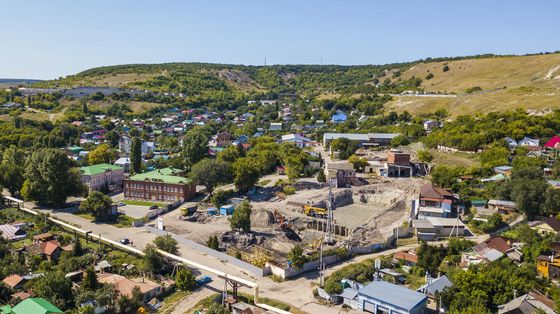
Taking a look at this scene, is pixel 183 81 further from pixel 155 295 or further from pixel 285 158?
pixel 155 295

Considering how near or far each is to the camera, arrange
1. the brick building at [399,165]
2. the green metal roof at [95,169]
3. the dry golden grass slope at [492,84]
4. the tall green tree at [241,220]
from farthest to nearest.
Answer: the dry golden grass slope at [492,84]
the brick building at [399,165]
the green metal roof at [95,169]
the tall green tree at [241,220]

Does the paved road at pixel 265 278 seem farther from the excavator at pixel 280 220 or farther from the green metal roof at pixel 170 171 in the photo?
the green metal roof at pixel 170 171

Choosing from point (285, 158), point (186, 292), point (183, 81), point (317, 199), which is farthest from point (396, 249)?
point (183, 81)

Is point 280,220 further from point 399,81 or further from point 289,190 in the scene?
point 399,81

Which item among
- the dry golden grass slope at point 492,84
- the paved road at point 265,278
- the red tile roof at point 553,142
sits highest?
the dry golden grass slope at point 492,84

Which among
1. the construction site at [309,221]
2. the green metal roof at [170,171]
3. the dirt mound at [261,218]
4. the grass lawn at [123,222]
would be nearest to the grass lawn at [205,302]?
the construction site at [309,221]

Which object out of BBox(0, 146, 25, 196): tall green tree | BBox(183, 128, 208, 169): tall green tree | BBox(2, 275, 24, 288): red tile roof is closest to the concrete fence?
BBox(2, 275, 24, 288): red tile roof

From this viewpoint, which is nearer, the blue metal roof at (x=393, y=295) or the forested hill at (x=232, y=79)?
the blue metal roof at (x=393, y=295)
